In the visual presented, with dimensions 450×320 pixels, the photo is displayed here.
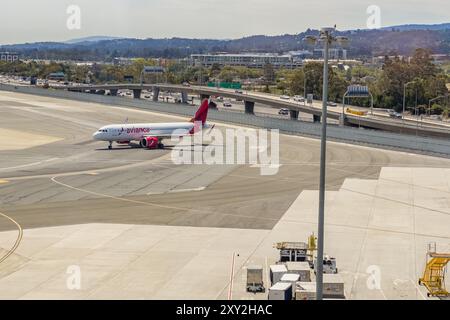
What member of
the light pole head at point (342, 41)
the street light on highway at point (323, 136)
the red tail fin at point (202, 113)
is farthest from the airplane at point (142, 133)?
the street light on highway at point (323, 136)

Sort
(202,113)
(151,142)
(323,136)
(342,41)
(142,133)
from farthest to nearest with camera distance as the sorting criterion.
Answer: (202,113) < (142,133) < (151,142) < (342,41) < (323,136)

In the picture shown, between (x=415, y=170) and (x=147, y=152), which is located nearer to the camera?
(x=415, y=170)

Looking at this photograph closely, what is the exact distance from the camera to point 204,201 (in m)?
70.5

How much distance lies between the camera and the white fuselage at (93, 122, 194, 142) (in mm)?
111125

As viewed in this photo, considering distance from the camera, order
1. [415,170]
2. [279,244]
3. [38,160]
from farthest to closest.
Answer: [38,160]
[415,170]
[279,244]

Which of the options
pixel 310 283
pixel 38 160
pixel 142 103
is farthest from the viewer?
pixel 142 103

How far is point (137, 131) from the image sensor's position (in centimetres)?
11300

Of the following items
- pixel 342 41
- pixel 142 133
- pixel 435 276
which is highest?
pixel 342 41

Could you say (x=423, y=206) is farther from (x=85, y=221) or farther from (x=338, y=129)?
(x=338, y=129)

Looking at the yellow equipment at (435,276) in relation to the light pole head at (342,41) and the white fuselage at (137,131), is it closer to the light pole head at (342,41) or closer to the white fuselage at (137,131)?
the light pole head at (342,41)

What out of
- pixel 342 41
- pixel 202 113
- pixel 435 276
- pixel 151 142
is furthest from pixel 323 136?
pixel 202 113

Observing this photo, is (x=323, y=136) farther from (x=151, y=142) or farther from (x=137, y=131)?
(x=137, y=131)

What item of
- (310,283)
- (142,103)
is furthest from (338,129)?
(310,283)
